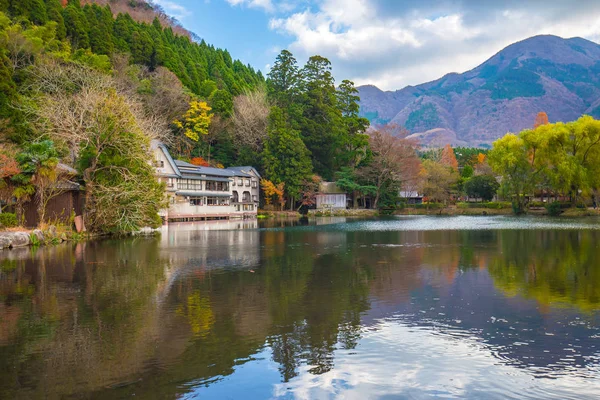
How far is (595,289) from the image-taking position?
36.4ft

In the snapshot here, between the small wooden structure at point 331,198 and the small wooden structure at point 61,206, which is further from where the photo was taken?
the small wooden structure at point 331,198

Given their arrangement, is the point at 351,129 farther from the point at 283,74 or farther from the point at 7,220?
the point at 7,220

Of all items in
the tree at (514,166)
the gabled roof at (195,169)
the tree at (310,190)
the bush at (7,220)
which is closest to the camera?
the bush at (7,220)

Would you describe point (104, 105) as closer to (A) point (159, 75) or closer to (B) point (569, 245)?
(B) point (569, 245)

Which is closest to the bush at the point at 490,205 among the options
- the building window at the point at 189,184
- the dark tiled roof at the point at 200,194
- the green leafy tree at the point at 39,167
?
the dark tiled roof at the point at 200,194

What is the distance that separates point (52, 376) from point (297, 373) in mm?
3180

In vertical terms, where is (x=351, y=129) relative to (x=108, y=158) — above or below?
above

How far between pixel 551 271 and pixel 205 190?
42.4 metres

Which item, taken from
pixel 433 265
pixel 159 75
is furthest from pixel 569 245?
pixel 159 75

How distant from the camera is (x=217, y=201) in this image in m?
53.9

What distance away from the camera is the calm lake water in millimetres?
5793

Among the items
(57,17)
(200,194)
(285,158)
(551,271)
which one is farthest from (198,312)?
(57,17)

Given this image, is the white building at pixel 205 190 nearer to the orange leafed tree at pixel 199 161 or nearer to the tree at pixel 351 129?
the orange leafed tree at pixel 199 161

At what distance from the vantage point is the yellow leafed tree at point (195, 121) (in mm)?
59125
